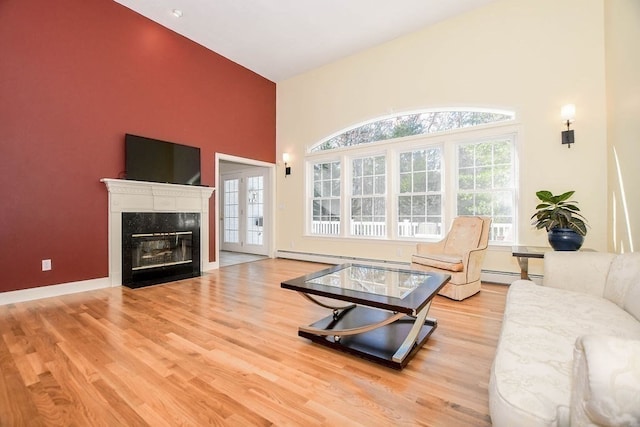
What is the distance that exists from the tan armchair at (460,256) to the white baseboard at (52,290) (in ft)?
13.1

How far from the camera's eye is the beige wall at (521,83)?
3396mm

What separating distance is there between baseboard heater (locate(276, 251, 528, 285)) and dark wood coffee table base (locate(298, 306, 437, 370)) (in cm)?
214

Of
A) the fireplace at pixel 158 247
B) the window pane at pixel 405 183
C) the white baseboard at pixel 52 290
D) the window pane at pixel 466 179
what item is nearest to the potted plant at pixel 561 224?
→ the window pane at pixel 466 179

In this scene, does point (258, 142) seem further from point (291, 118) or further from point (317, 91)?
point (317, 91)

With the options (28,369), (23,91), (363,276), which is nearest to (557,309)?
(363,276)

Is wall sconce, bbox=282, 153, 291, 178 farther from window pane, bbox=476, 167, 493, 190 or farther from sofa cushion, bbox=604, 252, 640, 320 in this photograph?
sofa cushion, bbox=604, 252, 640, 320

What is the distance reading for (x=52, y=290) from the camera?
3.38 meters

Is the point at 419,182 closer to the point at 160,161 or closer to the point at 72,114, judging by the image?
the point at 160,161

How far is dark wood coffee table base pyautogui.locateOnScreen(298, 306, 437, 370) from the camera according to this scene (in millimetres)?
1871

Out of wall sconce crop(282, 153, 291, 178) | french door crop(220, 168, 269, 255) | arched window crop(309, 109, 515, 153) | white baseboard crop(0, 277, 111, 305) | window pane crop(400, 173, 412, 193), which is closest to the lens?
white baseboard crop(0, 277, 111, 305)

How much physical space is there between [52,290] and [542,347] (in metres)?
4.58

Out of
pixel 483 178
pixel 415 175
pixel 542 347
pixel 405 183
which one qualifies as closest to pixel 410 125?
pixel 415 175

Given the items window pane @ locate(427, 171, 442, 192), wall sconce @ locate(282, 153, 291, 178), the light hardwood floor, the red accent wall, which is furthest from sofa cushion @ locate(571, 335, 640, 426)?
wall sconce @ locate(282, 153, 291, 178)

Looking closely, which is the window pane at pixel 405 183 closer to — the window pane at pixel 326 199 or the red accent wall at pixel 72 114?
the window pane at pixel 326 199
